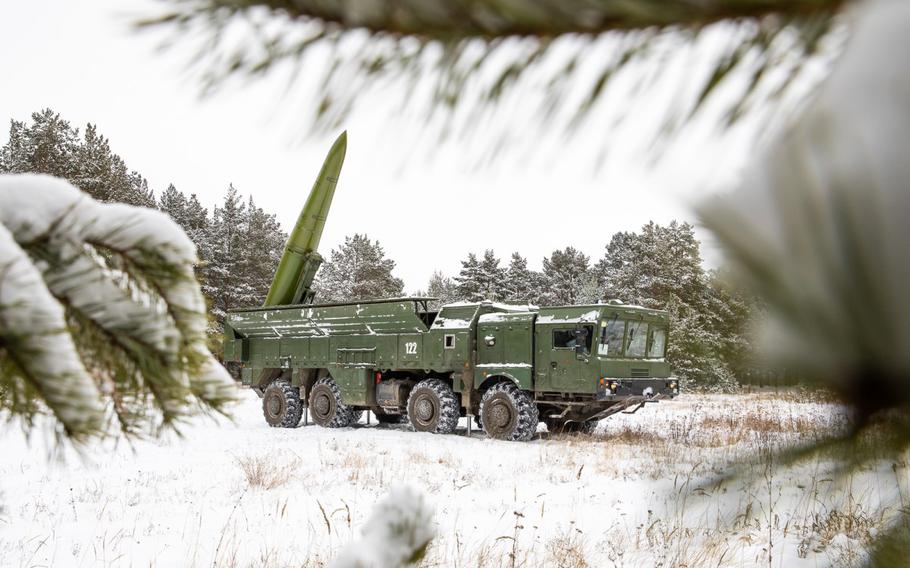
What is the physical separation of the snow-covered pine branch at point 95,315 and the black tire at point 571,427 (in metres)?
13.9

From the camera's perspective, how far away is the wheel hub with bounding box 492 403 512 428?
44.4 feet

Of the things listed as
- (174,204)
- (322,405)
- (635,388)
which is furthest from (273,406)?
(174,204)

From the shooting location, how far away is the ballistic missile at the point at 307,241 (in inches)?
525

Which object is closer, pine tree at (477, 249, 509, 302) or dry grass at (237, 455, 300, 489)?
dry grass at (237, 455, 300, 489)

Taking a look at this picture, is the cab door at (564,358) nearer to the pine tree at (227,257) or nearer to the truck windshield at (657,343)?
the truck windshield at (657,343)

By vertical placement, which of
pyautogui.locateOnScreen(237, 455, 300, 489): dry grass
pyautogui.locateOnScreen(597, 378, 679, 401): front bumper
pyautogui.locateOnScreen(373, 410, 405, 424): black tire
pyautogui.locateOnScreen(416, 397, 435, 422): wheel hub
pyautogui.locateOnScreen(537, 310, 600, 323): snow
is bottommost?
pyautogui.locateOnScreen(373, 410, 405, 424): black tire

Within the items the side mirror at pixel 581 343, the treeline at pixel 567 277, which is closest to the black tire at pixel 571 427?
the side mirror at pixel 581 343

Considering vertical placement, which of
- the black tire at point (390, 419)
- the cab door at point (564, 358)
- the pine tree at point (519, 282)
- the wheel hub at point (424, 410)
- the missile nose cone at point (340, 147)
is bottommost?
the black tire at point (390, 419)

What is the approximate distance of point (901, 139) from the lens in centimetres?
42

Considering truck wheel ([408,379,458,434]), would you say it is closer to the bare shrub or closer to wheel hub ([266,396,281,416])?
wheel hub ([266,396,281,416])

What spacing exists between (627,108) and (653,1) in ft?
0.35

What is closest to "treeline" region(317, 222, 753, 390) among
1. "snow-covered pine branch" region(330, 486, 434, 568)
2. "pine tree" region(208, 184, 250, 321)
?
"pine tree" region(208, 184, 250, 321)

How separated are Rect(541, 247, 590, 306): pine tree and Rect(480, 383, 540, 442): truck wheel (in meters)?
39.5

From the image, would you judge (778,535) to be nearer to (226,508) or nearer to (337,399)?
(226,508)
